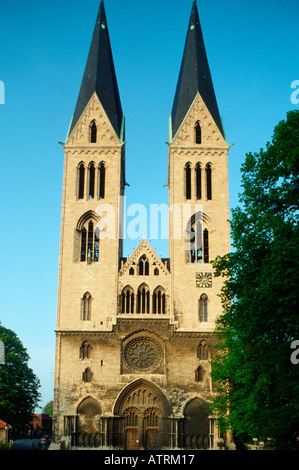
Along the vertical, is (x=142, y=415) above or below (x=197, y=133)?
below

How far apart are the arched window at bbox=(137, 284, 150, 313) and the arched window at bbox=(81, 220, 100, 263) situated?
3604 millimetres

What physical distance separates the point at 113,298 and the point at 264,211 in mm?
16279

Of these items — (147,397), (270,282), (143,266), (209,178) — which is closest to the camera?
(270,282)

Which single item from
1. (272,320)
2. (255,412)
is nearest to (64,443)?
(255,412)

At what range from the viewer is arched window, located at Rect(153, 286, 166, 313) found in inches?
1313

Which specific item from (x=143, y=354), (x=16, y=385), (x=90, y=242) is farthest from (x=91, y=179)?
(x=16, y=385)

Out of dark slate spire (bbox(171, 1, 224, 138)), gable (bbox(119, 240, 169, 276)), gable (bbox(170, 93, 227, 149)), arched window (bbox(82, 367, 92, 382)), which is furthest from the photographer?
dark slate spire (bbox(171, 1, 224, 138))

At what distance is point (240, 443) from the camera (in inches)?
1245

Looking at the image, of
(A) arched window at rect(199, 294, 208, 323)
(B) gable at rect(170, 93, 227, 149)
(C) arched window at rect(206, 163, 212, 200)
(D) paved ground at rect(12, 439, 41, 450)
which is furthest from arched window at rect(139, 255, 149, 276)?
(D) paved ground at rect(12, 439, 41, 450)

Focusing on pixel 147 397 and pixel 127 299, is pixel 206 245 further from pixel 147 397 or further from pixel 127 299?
pixel 147 397

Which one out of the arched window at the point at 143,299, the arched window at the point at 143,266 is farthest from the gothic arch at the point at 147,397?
the arched window at the point at 143,266

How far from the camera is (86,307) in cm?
3353

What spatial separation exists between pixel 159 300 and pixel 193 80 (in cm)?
1524

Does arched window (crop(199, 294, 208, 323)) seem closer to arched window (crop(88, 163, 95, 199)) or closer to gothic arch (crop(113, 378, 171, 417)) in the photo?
gothic arch (crop(113, 378, 171, 417))
